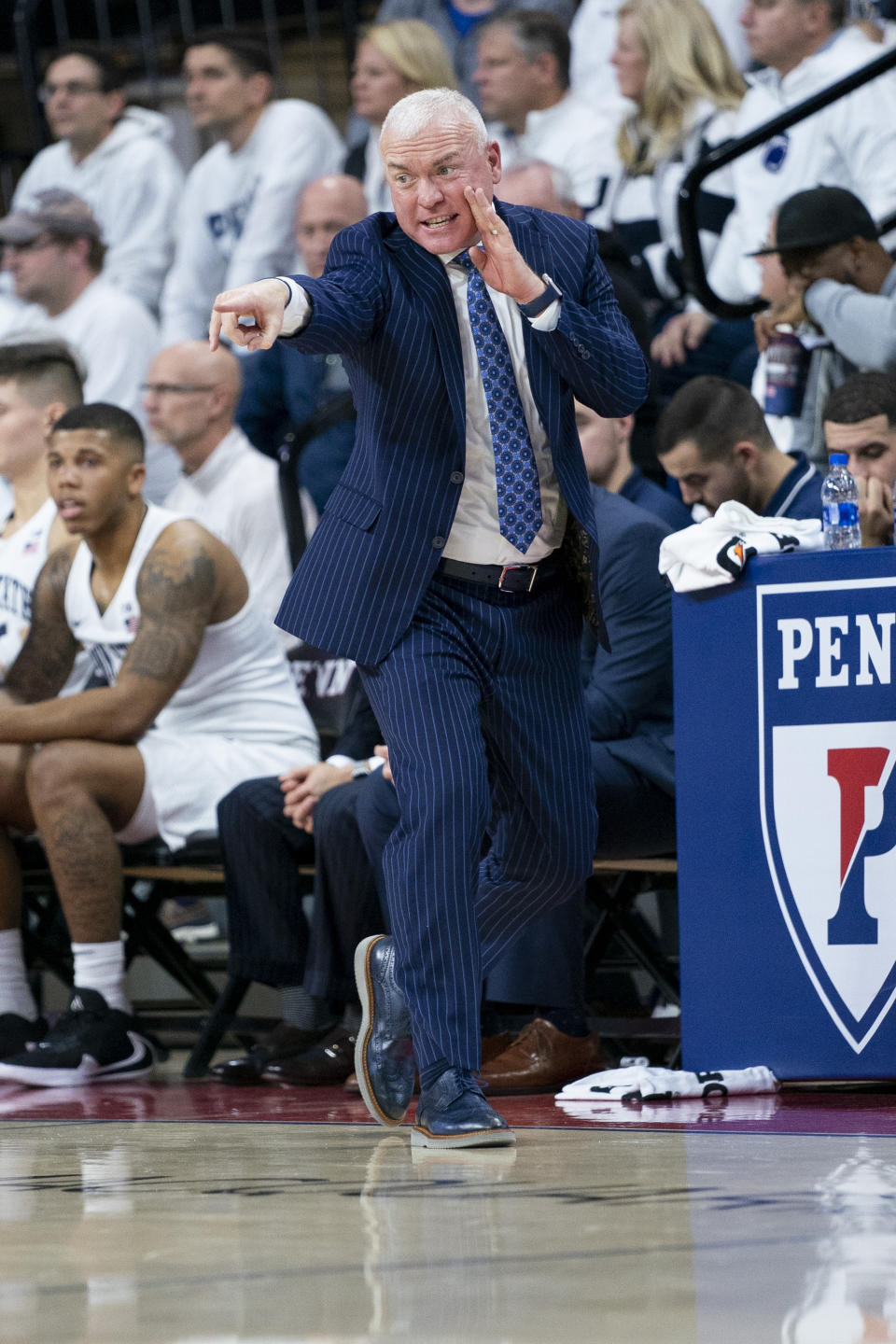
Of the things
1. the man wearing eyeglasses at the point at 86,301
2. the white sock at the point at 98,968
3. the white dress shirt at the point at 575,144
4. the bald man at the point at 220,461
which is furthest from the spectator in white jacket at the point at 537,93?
the white sock at the point at 98,968

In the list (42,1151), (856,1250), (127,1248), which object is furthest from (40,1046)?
(856,1250)

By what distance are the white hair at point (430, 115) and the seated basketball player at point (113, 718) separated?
2217 mm

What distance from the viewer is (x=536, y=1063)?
159 inches

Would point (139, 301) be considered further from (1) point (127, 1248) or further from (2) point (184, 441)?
(1) point (127, 1248)

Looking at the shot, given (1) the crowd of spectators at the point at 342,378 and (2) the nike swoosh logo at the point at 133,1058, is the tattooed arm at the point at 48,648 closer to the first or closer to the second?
(1) the crowd of spectators at the point at 342,378

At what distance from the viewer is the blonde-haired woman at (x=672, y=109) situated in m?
5.90

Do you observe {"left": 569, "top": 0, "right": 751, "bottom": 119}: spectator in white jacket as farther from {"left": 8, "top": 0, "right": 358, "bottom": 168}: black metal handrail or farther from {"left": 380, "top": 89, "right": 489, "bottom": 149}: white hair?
{"left": 380, "top": 89, "right": 489, "bottom": 149}: white hair

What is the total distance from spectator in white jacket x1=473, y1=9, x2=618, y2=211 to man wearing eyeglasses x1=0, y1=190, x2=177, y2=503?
158 centimetres

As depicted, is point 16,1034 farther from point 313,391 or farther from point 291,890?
point 313,391

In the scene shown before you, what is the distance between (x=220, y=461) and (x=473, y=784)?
11.8 feet

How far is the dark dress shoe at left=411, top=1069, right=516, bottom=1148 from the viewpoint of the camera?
286cm

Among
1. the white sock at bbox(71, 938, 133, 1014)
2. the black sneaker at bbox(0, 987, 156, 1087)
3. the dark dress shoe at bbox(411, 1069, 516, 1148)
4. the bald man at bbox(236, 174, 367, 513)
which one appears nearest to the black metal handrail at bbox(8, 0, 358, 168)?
the bald man at bbox(236, 174, 367, 513)

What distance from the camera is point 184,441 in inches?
249

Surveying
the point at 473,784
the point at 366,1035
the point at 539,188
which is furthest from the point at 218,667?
the point at 473,784
